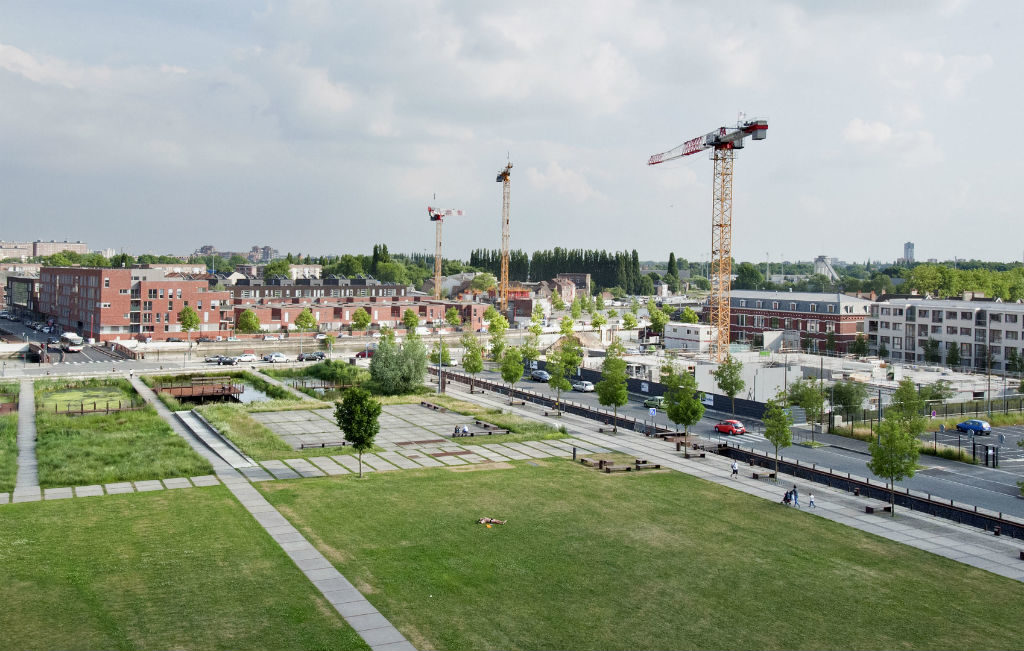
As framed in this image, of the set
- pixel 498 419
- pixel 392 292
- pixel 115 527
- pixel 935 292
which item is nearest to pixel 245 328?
pixel 392 292

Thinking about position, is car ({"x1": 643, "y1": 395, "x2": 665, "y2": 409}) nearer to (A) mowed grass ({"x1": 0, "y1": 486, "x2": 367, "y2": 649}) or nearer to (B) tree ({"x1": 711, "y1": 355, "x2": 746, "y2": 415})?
(B) tree ({"x1": 711, "y1": 355, "x2": 746, "y2": 415})

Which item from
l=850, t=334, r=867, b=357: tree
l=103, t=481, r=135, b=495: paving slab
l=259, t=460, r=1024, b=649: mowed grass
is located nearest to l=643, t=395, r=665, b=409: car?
l=259, t=460, r=1024, b=649: mowed grass

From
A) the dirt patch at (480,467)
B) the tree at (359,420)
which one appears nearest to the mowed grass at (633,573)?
the tree at (359,420)

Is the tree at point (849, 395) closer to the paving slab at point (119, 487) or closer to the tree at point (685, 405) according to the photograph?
the tree at point (685, 405)

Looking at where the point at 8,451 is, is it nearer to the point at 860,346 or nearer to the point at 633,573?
the point at 633,573

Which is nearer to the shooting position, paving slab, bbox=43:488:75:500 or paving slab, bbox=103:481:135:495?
paving slab, bbox=43:488:75:500

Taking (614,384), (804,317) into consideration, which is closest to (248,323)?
(614,384)

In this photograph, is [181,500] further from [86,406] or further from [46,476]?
[86,406]
